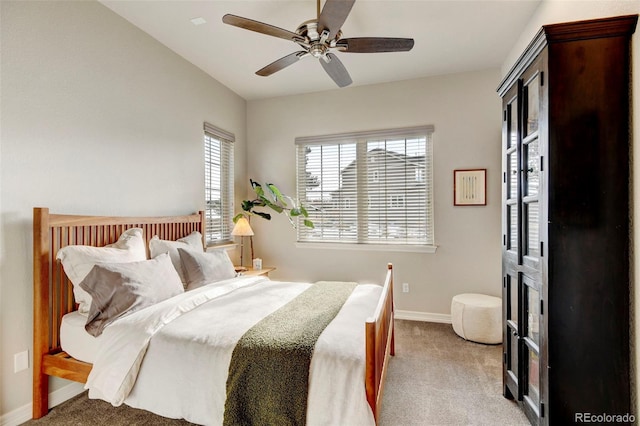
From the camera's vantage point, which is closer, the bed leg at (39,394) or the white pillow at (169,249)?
the bed leg at (39,394)

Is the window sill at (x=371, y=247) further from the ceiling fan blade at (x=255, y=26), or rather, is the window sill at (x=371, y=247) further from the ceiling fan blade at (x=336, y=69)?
the ceiling fan blade at (x=255, y=26)

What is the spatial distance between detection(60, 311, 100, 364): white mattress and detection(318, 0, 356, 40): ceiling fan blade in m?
2.39

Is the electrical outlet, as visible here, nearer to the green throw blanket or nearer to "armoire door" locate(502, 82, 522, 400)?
the green throw blanket

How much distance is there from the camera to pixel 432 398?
7.52 ft

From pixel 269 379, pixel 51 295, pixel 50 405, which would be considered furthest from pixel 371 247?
pixel 50 405

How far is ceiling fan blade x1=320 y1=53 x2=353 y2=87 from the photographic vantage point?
2494 mm

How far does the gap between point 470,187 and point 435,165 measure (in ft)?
1.57

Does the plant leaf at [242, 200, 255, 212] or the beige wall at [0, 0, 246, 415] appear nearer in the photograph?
the beige wall at [0, 0, 246, 415]

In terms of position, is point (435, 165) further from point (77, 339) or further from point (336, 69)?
point (77, 339)

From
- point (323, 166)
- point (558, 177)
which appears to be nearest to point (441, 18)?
point (558, 177)

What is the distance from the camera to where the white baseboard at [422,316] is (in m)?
3.91

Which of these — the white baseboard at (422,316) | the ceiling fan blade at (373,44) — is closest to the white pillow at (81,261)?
the ceiling fan blade at (373,44)

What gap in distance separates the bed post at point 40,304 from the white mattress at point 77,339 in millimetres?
110

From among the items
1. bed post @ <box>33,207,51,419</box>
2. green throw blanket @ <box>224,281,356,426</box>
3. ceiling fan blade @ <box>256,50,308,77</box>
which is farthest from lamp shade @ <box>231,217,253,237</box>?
green throw blanket @ <box>224,281,356,426</box>
